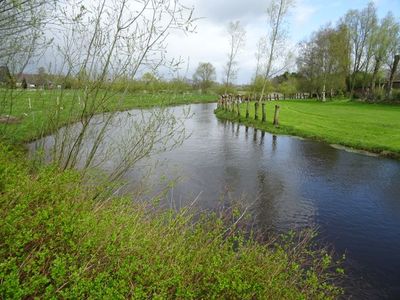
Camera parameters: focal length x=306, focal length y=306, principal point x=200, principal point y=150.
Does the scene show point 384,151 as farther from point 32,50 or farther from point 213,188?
point 32,50

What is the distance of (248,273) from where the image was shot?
4020 millimetres

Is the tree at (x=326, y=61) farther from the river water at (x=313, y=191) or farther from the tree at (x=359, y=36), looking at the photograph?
the river water at (x=313, y=191)

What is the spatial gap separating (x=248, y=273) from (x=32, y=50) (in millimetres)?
5581

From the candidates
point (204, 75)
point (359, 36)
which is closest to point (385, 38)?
point (359, 36)

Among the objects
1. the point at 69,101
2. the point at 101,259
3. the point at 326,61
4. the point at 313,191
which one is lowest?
the point at 313,191

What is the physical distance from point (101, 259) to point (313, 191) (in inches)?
330

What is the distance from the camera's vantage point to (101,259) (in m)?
3.48

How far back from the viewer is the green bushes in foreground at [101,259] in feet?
9.43

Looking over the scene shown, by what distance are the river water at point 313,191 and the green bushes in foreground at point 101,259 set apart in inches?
102

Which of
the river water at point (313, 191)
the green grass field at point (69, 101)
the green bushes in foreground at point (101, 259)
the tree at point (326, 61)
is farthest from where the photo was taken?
the tree at point (326, 61)

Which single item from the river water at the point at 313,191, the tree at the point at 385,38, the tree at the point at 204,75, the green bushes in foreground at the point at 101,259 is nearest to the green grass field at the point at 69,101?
the river water at the point at 313,191

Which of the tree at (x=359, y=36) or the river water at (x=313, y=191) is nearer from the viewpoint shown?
the river water at (x=313, y=191)

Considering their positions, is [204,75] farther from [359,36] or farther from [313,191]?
[313,191]

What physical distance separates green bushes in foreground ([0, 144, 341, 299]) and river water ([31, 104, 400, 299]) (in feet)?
8.47
